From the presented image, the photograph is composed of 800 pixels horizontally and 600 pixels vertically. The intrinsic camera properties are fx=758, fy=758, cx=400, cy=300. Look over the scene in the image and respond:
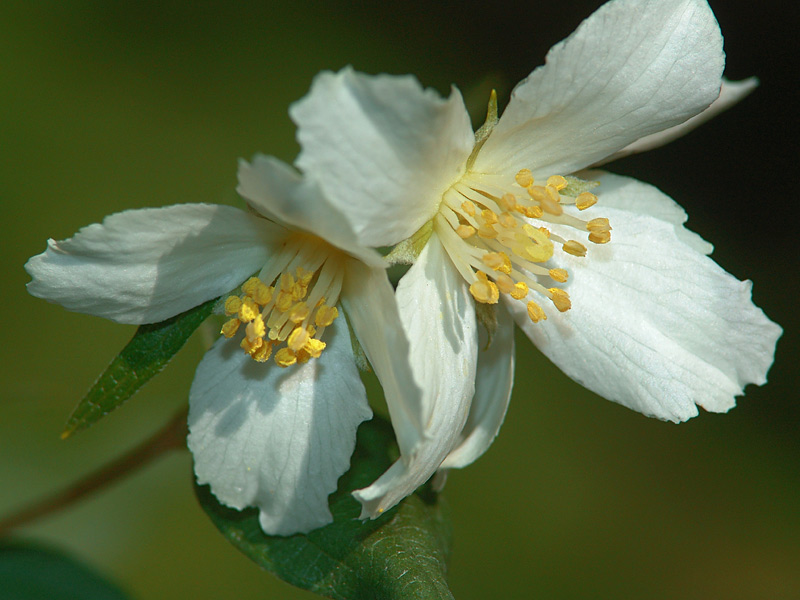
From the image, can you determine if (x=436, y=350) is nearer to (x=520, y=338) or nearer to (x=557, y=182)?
(x=557, y=182)

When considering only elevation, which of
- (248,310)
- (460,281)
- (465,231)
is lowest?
(460,281)

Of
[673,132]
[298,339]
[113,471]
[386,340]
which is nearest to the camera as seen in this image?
[386,340]

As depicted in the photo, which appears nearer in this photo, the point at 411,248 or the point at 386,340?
the point at 386,340

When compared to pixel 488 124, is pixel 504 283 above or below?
below

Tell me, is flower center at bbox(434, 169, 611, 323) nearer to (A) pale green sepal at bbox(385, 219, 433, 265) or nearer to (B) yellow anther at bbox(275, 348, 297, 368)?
(A) pale green sepal at bbox(385, 219, 433, 265)

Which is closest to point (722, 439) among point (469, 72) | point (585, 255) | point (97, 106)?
point (469, 72)

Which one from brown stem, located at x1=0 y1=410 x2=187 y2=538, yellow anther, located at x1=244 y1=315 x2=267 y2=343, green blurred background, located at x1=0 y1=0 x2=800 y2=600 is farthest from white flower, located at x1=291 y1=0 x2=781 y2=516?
green blurred background, located at x1=0 y1=0 x2=800 y2=600

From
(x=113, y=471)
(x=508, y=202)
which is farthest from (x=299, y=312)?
(x=113, y=471)
